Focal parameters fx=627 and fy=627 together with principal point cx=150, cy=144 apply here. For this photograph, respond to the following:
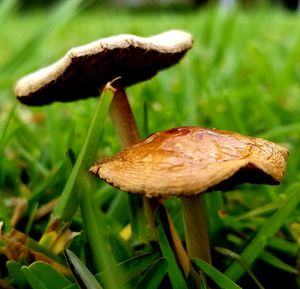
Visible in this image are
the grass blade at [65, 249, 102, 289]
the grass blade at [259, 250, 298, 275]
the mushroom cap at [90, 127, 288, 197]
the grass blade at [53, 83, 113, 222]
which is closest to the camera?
the mushroom cap at [90, 127, 288, 197]

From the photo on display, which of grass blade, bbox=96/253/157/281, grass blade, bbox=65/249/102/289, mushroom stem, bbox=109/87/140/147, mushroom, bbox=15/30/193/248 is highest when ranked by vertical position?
mushroom, bbox=15/30/193/248

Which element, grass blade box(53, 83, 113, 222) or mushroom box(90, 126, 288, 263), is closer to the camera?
mushroom box(90, 126, 288, 263)

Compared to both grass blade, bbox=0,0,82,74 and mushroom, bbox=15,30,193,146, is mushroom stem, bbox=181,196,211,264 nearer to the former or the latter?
mushroom, bbox=15,30,193,146

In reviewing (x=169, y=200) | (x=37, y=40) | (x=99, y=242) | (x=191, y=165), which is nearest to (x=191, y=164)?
(x=191, y=165)

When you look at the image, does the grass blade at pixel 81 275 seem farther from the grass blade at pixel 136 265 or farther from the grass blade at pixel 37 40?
the grass blade at pixel 37 40

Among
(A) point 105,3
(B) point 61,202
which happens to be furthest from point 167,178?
(A) point 105,3

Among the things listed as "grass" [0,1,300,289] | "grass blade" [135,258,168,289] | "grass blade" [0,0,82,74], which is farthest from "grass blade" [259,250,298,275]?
"grass blade" [0,0,82,74]
